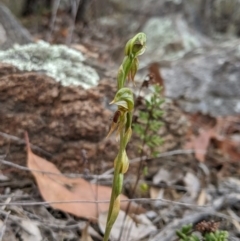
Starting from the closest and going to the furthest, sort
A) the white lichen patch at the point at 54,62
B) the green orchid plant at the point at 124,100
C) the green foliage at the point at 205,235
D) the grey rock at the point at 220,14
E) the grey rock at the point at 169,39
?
the green orchid plant at the point at 124,100
the green foliage at the point at 205,235
the white lichen patch at the point at 54,62
the grey rock at the point at 169,39
the grey rock at the point at 220,14

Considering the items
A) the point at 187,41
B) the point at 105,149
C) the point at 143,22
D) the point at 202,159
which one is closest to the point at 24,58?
the point at 105,149

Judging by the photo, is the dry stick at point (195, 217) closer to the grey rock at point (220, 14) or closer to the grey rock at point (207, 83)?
the grey rock at point (207, 83)

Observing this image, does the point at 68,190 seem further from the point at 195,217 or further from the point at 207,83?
the point at 207,83

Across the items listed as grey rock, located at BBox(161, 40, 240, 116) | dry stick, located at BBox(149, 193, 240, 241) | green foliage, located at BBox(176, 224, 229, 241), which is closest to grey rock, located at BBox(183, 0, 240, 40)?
grey rock, located at BBox(161, 40, 240, 116)

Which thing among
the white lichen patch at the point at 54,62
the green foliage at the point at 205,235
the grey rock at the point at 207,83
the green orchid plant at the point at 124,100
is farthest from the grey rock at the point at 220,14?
the green orchid plant at the point at 124,100

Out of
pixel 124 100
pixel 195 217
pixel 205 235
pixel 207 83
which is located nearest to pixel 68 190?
pixel 195 217

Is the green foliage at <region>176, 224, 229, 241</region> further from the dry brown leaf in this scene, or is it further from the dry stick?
the dry brown leaf
